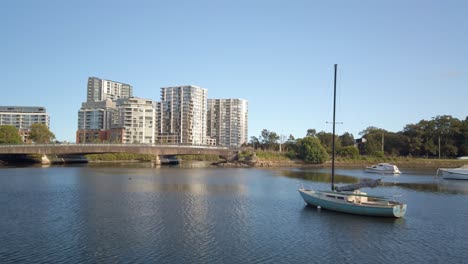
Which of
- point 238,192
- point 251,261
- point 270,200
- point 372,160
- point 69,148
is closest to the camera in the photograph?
point 251,261

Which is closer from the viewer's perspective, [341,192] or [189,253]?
[189,253]

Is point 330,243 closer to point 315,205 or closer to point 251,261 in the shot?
point 251,261

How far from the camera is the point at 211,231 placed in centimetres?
2878

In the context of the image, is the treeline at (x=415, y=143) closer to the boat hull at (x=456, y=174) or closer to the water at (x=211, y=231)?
the boat hull at (x=456, y=174)

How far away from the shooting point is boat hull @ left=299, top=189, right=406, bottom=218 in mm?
33906

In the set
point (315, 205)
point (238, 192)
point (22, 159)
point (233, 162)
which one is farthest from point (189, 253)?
point (22, 159)

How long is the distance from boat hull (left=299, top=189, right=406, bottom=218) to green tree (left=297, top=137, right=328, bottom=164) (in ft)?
280

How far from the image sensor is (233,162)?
417ft

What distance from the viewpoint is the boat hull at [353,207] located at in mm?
33906

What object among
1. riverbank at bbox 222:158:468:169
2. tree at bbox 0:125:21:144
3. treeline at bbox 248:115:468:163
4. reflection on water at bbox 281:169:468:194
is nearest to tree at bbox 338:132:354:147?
treeline at bbox 248:115:468:163

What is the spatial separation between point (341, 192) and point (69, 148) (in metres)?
86.6

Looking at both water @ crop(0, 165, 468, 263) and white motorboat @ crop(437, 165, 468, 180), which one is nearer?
water @ crop(0, 165, 468, 263)

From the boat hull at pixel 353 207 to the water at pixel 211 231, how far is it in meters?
0.68

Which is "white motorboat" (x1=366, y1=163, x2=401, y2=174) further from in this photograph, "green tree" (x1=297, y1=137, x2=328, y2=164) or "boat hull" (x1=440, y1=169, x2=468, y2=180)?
"green tree" (x1=297, y1=137, x2=328, y2=164)
